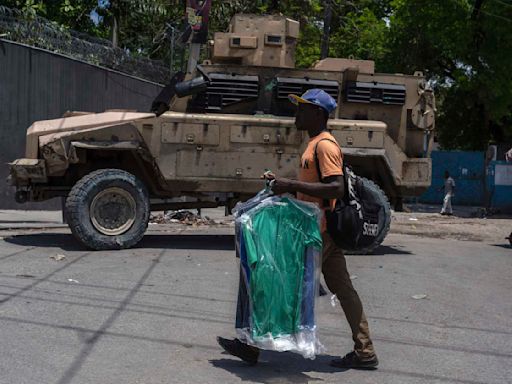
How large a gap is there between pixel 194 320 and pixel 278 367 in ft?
4.42

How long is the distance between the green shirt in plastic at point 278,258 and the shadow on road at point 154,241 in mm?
5704

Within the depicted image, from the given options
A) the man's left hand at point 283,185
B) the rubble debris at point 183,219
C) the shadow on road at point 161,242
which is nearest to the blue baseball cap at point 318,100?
the man's left hand at point 283,185

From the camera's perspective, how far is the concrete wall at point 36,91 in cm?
1545

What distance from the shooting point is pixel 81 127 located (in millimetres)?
9805

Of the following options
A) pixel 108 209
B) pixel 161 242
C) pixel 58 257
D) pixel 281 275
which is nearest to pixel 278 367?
pixel 281 275

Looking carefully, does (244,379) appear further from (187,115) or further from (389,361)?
(187,115)

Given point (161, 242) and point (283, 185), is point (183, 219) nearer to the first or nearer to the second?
point (161, 242)

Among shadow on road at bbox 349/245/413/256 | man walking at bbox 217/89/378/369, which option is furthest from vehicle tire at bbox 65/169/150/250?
man walking at bbox 217/89/378/369

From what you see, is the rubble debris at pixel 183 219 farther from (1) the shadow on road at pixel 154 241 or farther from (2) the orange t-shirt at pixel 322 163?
(2) the orange t-shirt at pixel 322 163

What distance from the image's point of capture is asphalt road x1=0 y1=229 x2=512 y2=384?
479 cm

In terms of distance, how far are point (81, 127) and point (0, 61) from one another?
6.32 metres

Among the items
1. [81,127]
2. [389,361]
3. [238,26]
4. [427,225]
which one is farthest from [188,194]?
[427,225]

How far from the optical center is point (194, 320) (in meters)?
6.13

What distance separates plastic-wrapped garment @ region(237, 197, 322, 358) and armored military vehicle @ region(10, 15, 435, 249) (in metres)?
5.40
